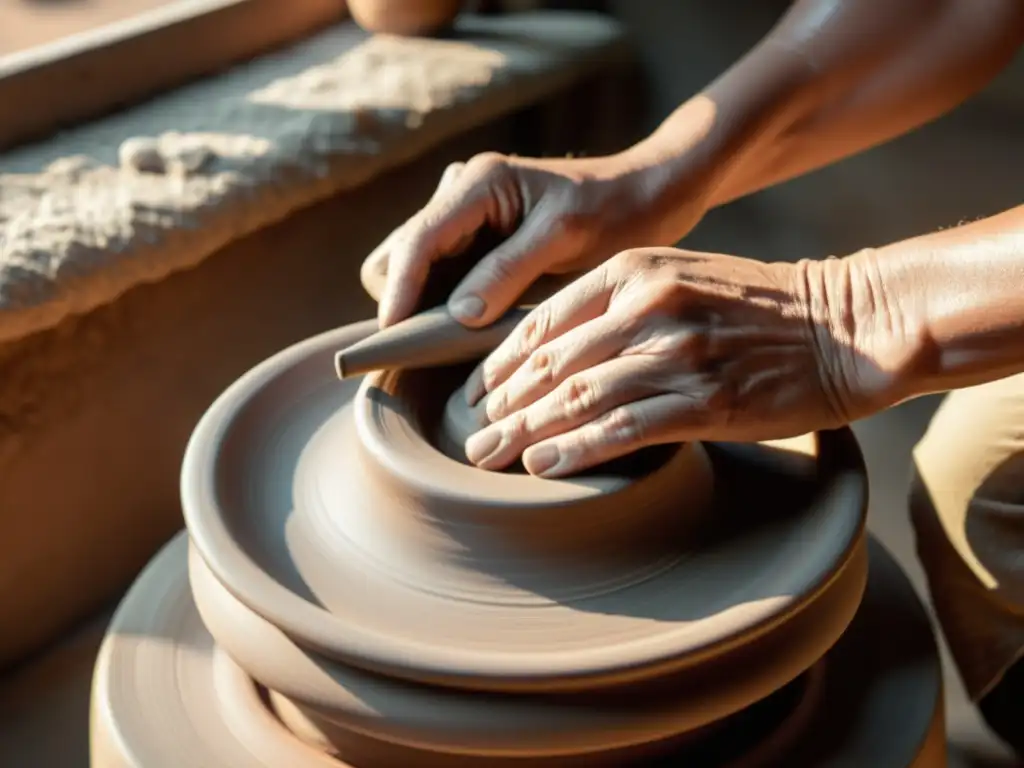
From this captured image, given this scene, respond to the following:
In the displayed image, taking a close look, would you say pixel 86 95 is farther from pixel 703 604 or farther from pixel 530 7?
pixel 703 604

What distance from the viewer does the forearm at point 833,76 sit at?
4.42 ft

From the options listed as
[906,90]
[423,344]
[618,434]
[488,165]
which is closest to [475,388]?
[423,344]

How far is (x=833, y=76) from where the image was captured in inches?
54.8

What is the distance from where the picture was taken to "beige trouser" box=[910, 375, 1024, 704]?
1.23 m

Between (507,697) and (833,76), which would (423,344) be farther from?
(833,76)

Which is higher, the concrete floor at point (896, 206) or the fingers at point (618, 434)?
the fingers at point (618, 434)

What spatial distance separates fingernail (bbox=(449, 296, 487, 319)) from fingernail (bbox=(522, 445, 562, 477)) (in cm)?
17

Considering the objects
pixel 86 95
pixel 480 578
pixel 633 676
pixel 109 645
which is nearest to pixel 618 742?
pixel 633 676

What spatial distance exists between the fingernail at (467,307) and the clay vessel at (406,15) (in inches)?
45.8

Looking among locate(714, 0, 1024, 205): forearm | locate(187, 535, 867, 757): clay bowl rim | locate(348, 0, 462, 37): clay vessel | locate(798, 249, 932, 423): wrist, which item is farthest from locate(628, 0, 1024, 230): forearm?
locate(348, 0, 462, 37): clay vessel

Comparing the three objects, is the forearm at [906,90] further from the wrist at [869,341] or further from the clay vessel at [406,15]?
the clay vessel at [406,15]

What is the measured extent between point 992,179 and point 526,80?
2.71ft

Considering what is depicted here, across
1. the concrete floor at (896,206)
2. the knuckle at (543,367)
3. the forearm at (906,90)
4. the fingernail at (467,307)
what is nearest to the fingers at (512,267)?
the fingernail at (467,307)

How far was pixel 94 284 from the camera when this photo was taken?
140cm
